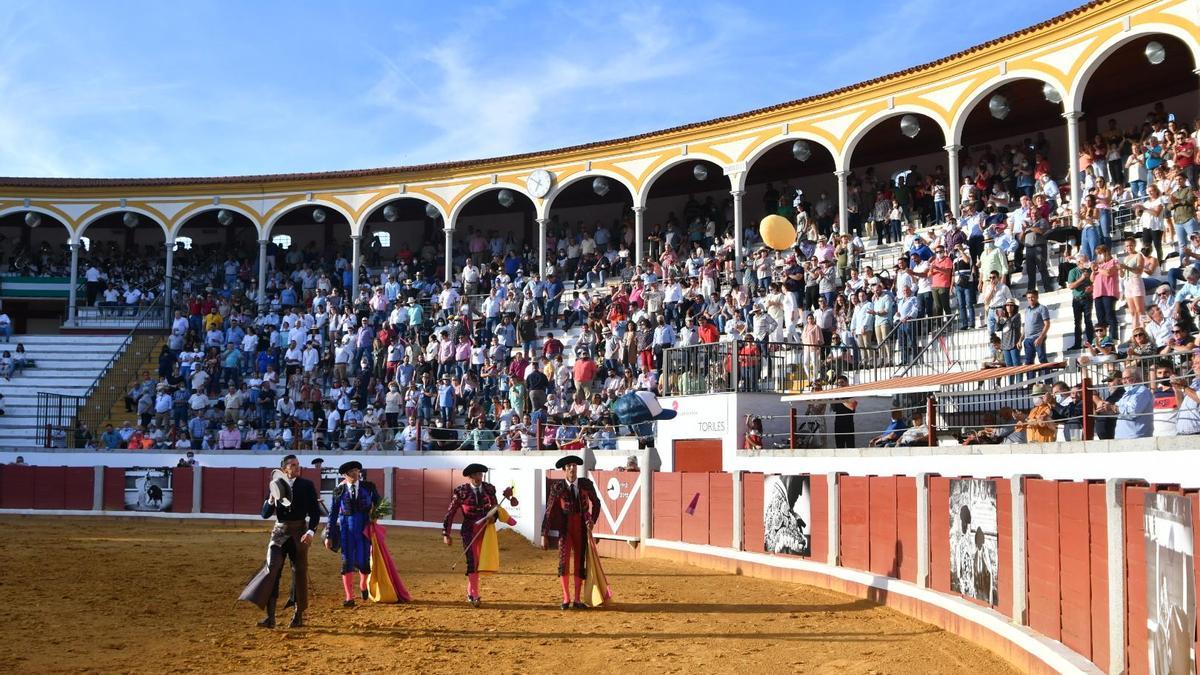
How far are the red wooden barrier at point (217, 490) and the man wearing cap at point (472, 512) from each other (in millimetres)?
13248

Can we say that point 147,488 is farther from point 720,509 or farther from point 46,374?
point 720,509

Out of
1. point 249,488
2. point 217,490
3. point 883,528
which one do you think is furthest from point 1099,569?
point 217,490

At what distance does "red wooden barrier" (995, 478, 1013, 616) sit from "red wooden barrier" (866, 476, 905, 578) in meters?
2.31

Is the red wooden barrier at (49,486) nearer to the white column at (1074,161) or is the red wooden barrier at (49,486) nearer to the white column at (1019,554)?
the white column at (1074,161)

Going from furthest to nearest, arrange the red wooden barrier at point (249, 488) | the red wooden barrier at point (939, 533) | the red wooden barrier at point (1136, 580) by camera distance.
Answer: the red wooden barrier at point (249, 488) < the red wooden barrier at point (939, 533) < the red wooden barrier at point (1136, 580)

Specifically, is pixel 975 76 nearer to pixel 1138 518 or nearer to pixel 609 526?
pixel 609 526

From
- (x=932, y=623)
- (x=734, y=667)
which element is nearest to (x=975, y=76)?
(x=932, y=623)

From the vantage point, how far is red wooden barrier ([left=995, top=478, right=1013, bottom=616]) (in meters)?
8.96

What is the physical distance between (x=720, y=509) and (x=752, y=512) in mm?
720

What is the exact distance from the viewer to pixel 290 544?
1038cm

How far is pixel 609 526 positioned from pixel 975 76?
33.9ft

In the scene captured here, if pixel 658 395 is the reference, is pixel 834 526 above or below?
below

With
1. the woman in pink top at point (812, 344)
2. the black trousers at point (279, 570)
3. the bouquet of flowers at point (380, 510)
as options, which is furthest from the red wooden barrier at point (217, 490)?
the black trousers at point (279, 570)

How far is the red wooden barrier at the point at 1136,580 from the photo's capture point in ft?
19.9
